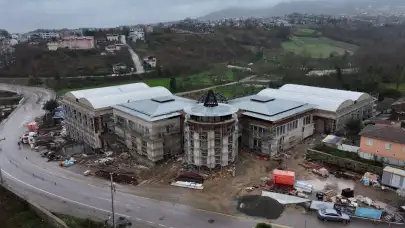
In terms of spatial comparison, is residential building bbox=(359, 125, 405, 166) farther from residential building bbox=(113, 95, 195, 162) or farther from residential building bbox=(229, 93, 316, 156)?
residential building bbox=(113, 95, 195, 162)

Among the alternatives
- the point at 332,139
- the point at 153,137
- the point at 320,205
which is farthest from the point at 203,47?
the point at 320,205

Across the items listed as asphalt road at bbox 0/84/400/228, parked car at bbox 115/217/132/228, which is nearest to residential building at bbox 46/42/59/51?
asphalt road at bbox 0/84/400/228

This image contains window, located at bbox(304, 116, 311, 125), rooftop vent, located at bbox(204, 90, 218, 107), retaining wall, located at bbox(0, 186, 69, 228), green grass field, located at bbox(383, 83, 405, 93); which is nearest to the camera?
retaining wall, located at bbox(0, 186, 69, 228)

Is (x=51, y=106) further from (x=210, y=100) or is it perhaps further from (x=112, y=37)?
(x=112, y=37)

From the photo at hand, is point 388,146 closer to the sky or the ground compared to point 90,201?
closer to the sky

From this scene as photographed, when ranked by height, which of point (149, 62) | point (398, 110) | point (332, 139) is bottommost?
point (332, 139)

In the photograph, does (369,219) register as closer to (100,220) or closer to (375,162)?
(375,162)

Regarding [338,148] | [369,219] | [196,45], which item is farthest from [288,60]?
[369,219]
